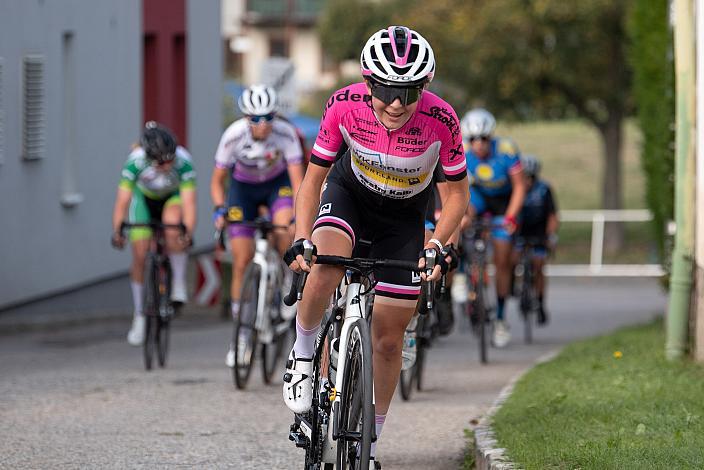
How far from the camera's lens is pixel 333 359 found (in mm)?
7086

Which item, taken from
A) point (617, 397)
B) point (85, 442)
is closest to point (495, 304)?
point (617, 397)

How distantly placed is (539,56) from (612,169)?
3.77 m

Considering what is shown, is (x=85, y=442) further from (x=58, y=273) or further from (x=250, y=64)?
(x=250, y=64)

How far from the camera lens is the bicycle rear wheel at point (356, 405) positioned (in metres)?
6.47

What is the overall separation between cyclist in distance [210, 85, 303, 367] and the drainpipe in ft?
8.99

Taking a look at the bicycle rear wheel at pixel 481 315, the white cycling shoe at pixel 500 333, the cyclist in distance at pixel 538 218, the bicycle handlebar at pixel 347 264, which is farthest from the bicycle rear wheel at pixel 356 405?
the cyclist in distance at pixel 538 218

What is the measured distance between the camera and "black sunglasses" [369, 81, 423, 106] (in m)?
6.84

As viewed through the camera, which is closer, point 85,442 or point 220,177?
point 85,442

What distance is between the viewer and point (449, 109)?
7.18 m

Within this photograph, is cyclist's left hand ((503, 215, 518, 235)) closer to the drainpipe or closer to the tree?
the drainpipe

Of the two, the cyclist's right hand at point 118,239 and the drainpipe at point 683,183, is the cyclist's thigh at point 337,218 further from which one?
the cyclist's right hand at point 118,239

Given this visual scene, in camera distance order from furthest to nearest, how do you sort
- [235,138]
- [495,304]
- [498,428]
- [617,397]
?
[495,304] → [235,138] → [617,397] → [498,428]

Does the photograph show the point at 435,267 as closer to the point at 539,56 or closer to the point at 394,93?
the point at 394,93

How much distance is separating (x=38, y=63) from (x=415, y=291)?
1203cm
